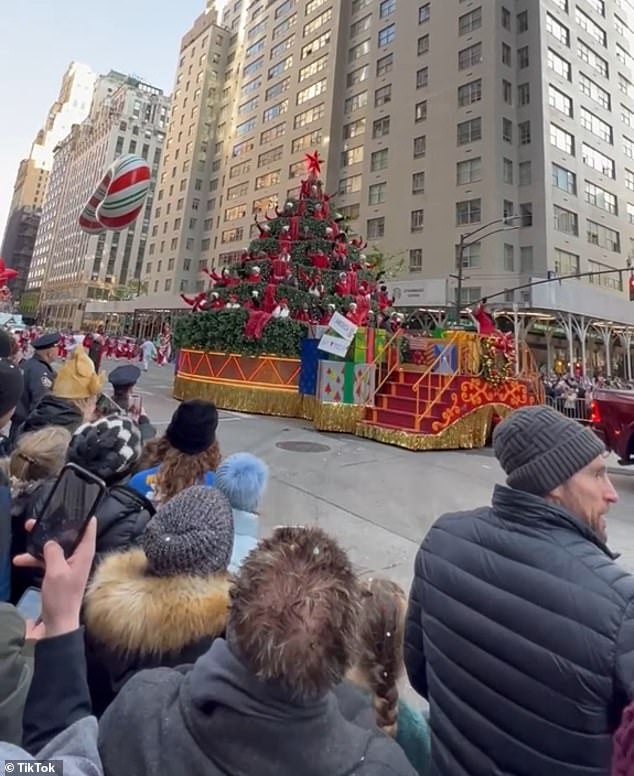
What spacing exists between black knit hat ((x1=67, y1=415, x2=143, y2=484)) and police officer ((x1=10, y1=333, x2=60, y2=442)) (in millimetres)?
3574

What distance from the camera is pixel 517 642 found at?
1172 mm

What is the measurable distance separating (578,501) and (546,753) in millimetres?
727

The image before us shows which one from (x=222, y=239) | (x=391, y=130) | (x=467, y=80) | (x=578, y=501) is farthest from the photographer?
(x=222, y=239)

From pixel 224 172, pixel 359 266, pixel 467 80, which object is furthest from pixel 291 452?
pixel 224 172

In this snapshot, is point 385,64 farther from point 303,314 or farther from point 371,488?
point 371,488

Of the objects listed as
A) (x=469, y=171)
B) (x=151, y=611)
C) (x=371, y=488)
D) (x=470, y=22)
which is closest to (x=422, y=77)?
(x=470, y=22)

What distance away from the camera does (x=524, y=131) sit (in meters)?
29.5

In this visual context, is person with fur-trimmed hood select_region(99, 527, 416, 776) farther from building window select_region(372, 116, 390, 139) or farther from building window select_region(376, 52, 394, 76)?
building window select_region(376, 52, 394, 76)

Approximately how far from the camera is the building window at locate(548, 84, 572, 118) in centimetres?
2945

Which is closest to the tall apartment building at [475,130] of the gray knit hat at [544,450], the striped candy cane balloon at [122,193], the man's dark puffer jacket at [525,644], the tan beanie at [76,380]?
the striped candy cane balloon at [122,193]

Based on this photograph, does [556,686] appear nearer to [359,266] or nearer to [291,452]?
[291,452]

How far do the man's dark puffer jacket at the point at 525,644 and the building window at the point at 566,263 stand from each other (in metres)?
31.9

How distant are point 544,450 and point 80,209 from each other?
92386 mm

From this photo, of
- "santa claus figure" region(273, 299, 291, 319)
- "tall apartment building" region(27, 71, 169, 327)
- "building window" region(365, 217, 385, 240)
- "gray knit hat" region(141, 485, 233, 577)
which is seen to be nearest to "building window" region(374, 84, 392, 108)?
"building window" region(365, 217, 385, 240)
